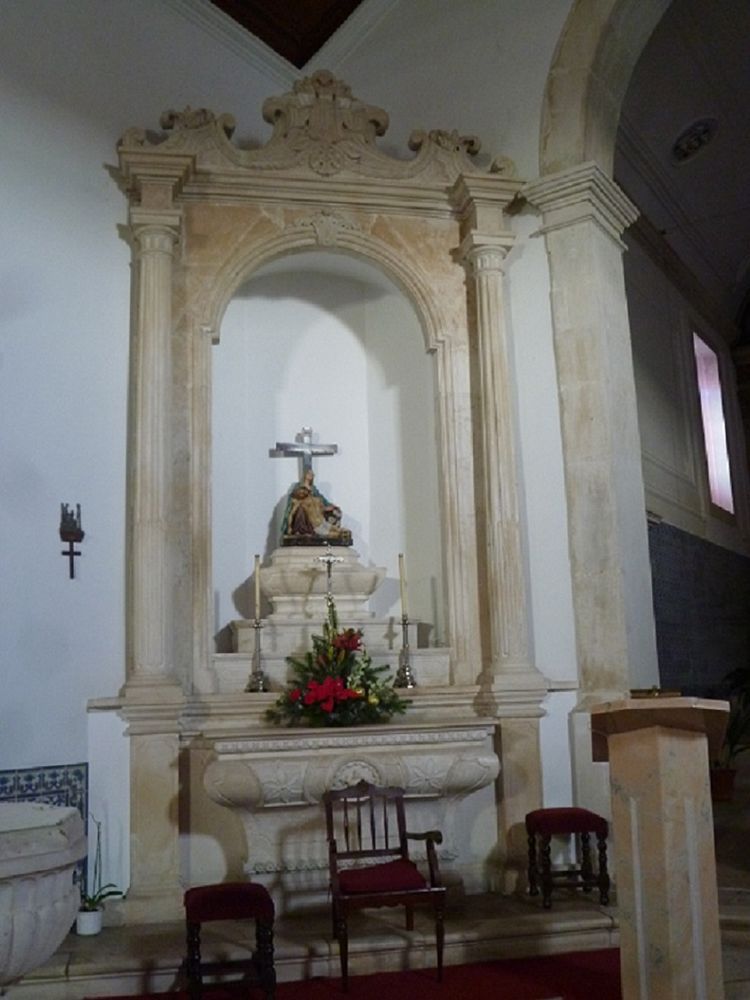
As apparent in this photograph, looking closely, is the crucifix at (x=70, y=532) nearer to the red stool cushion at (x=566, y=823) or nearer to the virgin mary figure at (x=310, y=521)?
the virgin mary figure at (x=310, y=521)

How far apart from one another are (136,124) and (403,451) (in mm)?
2644

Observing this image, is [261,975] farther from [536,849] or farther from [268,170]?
[268,170]

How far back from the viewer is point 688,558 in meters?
9.36

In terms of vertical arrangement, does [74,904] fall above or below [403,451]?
below

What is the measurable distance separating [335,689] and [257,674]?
0.58 metres

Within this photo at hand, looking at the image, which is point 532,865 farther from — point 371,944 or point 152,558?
point 152,558

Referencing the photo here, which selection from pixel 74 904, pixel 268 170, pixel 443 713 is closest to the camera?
pixel 74 904

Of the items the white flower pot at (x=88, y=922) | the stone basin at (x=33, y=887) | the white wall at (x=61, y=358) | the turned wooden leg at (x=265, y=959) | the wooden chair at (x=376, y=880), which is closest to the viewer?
the stone basin at (x=33, y=887)

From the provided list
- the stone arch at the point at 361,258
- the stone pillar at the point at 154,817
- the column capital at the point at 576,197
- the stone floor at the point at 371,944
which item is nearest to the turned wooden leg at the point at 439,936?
the stone floor at the point at 371,944

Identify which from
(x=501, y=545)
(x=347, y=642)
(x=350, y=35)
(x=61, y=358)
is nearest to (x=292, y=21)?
(x=350, y=35)

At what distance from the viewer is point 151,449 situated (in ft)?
18.5

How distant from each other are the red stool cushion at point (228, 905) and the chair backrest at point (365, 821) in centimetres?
57

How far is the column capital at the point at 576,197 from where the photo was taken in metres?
6.25

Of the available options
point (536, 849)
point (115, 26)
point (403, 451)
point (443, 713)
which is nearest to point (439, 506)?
point (403, 451)
